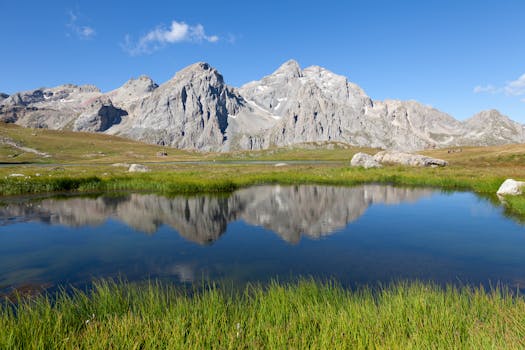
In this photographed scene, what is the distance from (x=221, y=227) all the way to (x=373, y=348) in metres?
21.8

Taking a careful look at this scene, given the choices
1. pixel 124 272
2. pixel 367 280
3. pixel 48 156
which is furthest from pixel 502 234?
pixel 48 156

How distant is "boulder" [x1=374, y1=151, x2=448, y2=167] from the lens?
85100 millimetres

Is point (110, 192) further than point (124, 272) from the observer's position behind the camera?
Yes

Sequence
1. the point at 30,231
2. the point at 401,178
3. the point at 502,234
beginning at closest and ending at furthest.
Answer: the point at 502,234
the point at 30,231
the point at 401,178

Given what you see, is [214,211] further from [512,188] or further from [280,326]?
[512,188]

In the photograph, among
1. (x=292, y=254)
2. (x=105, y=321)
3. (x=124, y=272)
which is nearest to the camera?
(x=105, y=321)

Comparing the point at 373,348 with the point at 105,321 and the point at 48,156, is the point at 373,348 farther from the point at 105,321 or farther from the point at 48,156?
the point at 48,156

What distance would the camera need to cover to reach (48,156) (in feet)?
566

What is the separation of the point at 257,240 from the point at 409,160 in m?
78.2

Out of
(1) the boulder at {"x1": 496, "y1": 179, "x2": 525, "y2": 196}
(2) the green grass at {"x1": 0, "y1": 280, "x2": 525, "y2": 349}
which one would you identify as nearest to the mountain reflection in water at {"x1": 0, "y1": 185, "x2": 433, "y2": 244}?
(1) the boulder at {"x1": 496, "y1": 179, "x2": 525, "y2": 196}

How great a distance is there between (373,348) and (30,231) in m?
28.7

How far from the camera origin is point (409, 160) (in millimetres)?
89375

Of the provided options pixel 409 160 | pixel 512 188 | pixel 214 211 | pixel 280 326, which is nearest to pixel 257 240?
pixel 214 211

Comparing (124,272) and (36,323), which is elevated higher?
(36,323)
